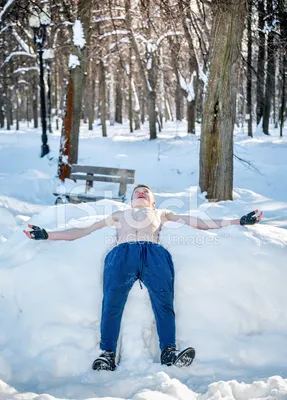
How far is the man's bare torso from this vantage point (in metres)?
3.84

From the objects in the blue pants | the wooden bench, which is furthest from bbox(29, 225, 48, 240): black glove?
the wooden bench

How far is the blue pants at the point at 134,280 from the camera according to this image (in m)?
3.33

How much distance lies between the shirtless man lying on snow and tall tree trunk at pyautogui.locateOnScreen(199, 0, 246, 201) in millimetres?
3893

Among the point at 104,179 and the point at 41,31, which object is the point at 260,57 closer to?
the point at 41,31

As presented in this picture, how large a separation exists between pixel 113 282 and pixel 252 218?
1644 millimetres

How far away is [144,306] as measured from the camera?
365 centimetres

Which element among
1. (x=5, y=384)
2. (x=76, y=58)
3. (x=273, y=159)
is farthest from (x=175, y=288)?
(x=273, y=159)

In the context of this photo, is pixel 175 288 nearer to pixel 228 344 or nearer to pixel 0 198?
pixel 228 344

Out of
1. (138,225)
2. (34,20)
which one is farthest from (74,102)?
(138,225)

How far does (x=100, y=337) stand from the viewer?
3.45 metres

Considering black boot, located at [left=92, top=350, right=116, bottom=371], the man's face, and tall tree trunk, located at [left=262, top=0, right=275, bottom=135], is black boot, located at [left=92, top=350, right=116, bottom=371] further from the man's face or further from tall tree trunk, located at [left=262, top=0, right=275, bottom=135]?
tall tree trunk, located at [left=262, top=0, right=275, bottom=135]

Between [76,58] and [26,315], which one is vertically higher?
[76,58]

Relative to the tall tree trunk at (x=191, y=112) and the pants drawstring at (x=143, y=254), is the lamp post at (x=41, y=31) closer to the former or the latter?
the tall tree trunk at (x=191, y=112)

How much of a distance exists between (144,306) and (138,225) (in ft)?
2.49
